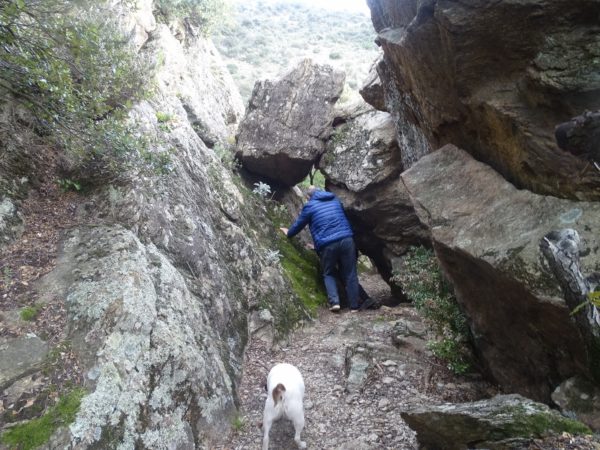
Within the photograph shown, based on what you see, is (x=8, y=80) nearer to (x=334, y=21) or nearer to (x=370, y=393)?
(x=370, y=393)

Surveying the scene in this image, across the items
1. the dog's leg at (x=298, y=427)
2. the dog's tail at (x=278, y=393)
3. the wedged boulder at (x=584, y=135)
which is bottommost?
the dog's leg at (x=298, y=427)

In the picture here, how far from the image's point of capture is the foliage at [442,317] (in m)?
5.68

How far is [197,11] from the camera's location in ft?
45.2

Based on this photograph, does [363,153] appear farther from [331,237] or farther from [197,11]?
[197,11]

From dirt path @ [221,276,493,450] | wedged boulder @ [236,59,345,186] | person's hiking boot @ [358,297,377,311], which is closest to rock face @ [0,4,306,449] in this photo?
dirt path @ [221,276,493,450]

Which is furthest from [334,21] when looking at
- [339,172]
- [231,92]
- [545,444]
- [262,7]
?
[545,444]

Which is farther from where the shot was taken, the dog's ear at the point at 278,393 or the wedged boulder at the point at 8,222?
the wedged boulder at the point at 8,222

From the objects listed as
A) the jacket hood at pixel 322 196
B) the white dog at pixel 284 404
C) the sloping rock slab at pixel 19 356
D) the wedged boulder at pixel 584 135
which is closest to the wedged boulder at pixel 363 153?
the jacket hood at pixel 322 196

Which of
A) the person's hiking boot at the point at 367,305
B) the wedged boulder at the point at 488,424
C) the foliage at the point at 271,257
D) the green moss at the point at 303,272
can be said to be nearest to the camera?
the wedged boulder at the point at 488,424

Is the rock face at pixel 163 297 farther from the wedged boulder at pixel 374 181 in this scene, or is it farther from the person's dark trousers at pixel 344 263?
the wedged boulder at pixel 374 181

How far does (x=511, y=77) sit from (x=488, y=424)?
337 cm

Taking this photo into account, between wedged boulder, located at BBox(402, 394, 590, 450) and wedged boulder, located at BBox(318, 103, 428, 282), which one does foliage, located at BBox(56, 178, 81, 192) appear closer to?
wedged boulder, located at BBox(402, 394, 590, 450)

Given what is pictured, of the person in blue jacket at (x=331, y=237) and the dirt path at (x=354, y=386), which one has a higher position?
the person in blue jacket at (x=331, y=237)

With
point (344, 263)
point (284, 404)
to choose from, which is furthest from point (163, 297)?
point (344, 263)
